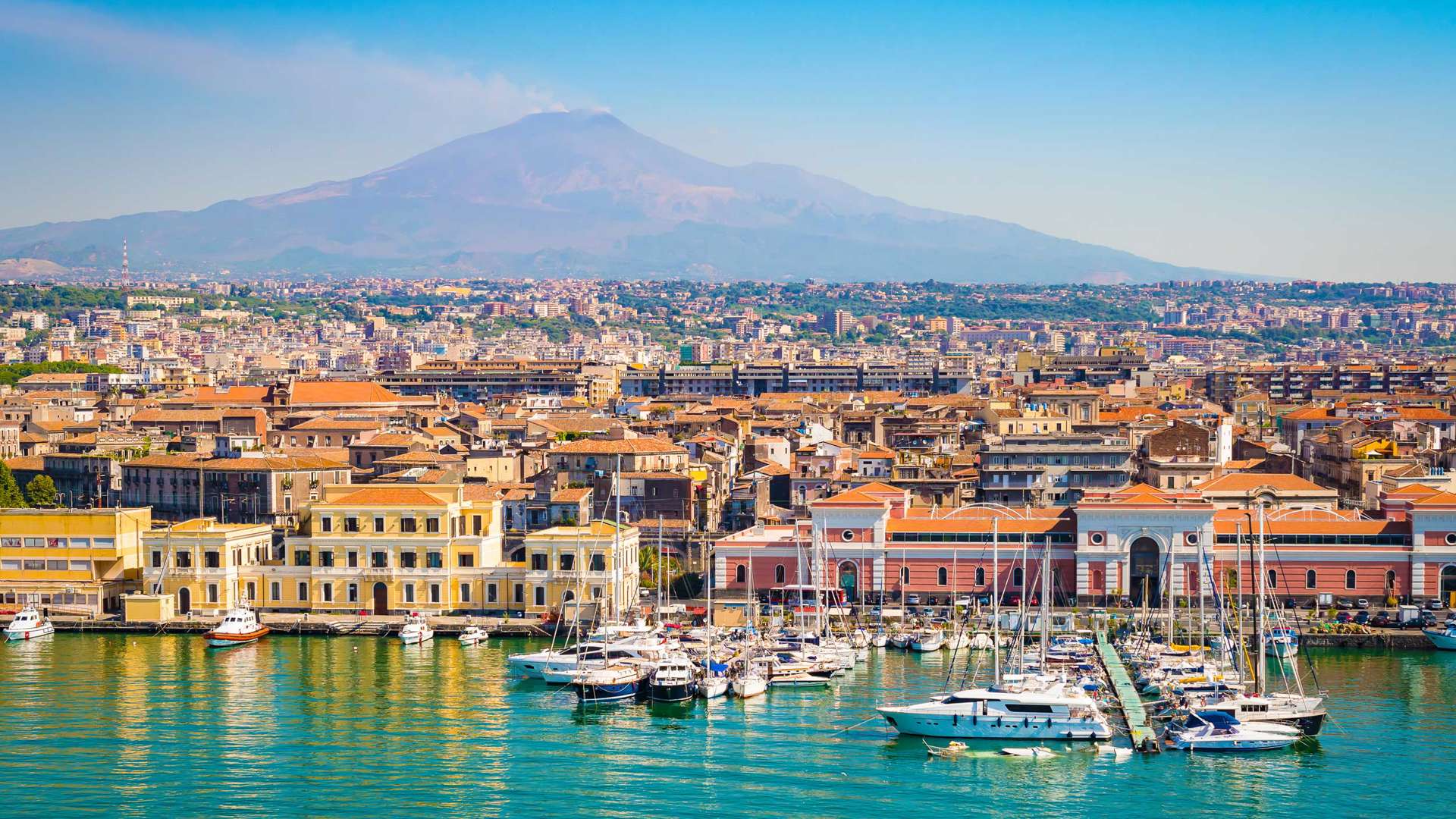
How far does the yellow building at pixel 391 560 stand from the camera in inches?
1291

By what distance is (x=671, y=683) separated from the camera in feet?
85.8

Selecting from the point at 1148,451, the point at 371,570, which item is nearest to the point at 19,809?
the point at 371,570

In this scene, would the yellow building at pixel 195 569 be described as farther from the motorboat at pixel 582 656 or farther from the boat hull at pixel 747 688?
the boat hull at pixel 747 688

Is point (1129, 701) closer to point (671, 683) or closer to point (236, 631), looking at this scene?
point (671, 683)

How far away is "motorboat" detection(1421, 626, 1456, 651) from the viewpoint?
29828mm

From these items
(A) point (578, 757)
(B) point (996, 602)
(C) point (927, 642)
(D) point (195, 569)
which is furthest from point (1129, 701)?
(D) point (195, 569)

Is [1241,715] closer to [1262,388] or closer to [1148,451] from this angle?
[1148,451]

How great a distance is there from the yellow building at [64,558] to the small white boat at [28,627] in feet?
3.63

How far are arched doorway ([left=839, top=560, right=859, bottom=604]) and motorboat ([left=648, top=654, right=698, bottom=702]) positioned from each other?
292 inches

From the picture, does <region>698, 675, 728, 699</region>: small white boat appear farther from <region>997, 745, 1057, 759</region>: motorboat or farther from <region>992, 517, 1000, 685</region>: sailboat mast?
<region>997, 745, 1057, 759</region>: motorboat

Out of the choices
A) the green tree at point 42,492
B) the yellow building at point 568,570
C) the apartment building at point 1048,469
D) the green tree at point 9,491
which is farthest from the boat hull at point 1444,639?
the green tree at point 42,492

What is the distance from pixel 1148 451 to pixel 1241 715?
21.5 meters

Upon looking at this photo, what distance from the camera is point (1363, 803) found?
2100 centimetres

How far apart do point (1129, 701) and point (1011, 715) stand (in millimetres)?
2442
